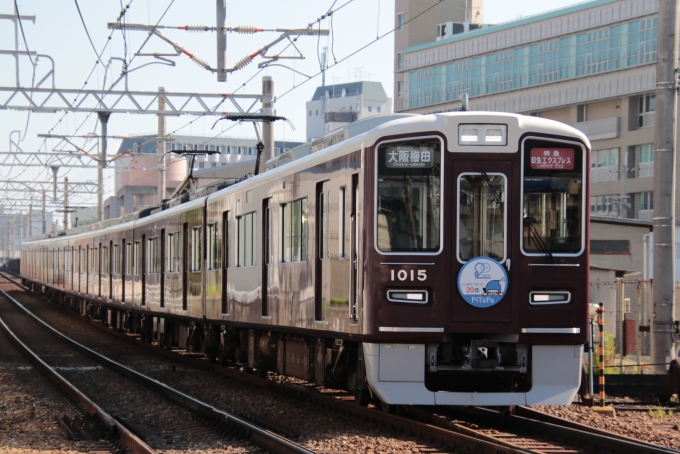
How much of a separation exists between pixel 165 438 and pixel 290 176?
340 cm

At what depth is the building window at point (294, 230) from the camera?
36.9 ft

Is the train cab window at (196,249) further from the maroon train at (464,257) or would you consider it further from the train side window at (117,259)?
the train side window at (117,259)

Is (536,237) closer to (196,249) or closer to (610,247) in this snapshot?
(196,249)

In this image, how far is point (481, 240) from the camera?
9180 millimetres

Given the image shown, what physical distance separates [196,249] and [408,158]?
28.8 ft

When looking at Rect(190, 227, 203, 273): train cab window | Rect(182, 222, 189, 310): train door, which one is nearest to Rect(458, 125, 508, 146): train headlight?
Rect(190, 227, 203, 273): train cab window

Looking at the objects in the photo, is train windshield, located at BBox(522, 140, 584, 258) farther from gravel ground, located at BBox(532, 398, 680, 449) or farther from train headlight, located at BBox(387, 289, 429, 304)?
gravel ground, located at BBox(532, 398, 680, 449)

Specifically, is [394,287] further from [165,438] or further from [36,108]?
[36,108]

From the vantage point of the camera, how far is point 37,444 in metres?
9.27

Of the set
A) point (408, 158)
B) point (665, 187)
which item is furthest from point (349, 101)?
point (408, 158)

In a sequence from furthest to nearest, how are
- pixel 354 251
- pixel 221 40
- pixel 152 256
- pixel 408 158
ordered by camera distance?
pixel 152 256 < pixel 221 40 < pixel 354 251 < pixel 408 158

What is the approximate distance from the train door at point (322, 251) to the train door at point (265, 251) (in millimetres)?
2072

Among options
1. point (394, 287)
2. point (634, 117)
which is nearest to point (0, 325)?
point (394, 287)

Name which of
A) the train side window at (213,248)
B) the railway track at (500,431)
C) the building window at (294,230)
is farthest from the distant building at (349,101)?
the railway track at (500,431)
